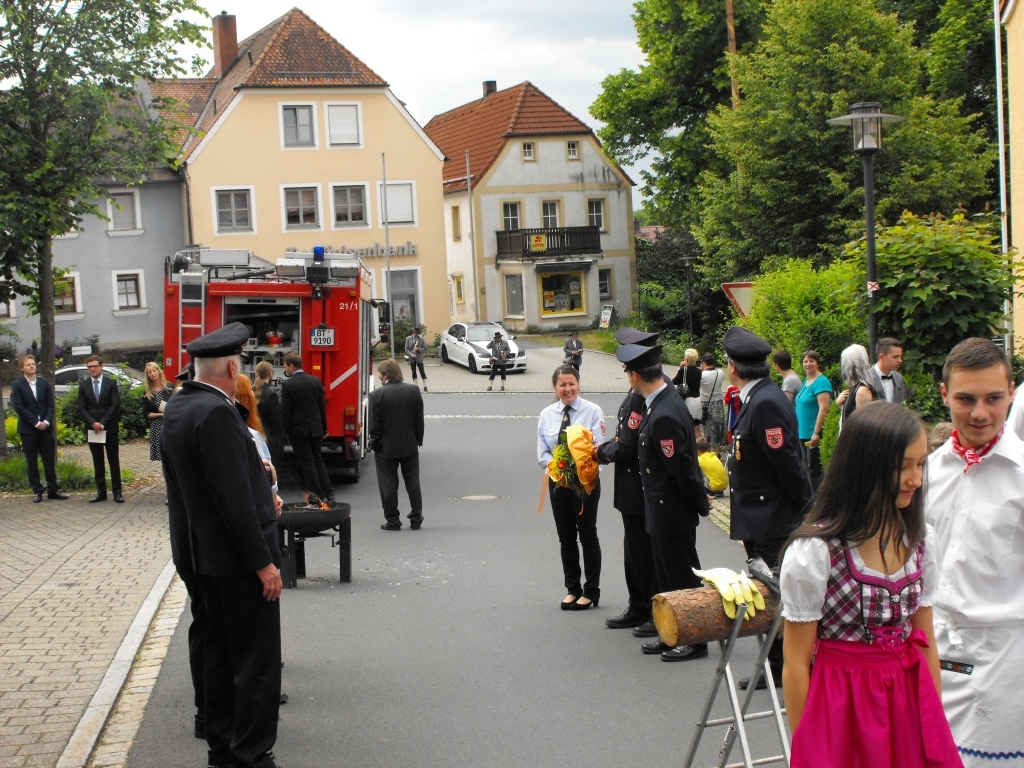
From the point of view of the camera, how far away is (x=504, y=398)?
30.9 metres

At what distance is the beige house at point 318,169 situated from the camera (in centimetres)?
4294

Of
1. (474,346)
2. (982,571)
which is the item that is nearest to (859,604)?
(982,571)

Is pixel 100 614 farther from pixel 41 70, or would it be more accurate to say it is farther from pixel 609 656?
pixel 41 70

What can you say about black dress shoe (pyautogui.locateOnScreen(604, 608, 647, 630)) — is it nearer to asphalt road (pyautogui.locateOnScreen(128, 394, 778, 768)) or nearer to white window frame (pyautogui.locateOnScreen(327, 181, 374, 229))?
asphalt road (pyautogui.locateOnScreen(128, 394, 778, 768))

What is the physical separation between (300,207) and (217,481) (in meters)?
40.2

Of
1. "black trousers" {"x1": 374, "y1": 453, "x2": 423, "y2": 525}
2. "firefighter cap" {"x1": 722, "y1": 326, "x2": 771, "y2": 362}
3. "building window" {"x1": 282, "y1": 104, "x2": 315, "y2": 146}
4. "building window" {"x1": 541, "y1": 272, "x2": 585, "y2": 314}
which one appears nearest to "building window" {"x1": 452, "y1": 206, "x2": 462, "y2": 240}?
"building window" {"x1": 541, "y1": 272, "x2": 585, "y2": 314}

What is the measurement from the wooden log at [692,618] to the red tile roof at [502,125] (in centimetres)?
4754

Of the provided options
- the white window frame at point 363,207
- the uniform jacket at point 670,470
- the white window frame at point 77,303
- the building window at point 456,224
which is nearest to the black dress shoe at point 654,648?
the uniform jacket at point 670,470

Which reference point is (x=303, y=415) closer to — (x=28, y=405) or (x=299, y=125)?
(x=28, y=405)

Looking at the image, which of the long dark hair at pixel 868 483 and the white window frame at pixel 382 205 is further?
the white window frame at pixel 382 205

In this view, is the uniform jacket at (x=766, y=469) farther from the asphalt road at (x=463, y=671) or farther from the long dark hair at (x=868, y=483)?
the long dark hair at (x=868, y=483)

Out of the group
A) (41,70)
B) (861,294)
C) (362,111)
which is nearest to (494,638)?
(861,294)

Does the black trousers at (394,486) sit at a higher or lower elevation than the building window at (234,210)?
lower

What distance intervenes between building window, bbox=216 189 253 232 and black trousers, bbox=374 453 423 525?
32254 mm
